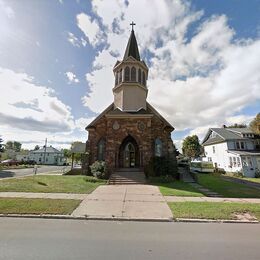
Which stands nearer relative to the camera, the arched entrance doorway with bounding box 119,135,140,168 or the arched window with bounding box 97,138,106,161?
the arched window with bounding box 97,138,106,161

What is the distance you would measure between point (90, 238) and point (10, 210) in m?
4.10

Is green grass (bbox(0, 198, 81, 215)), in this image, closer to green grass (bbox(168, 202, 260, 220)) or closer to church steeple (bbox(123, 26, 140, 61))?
green grass (bbox(168, 202, 260, 220))

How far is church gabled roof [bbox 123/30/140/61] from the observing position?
2244 centimetres

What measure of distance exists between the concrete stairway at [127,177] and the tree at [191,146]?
5269 centimetres

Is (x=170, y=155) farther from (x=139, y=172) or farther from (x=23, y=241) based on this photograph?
(x=23, y=241)

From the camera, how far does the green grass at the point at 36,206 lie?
23.1 ft

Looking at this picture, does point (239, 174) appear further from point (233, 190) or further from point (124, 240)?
point (124, 240)

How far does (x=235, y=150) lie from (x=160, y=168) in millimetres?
18899

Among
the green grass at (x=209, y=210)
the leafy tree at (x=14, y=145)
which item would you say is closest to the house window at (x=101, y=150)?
the green grass at (x=209, y=210)

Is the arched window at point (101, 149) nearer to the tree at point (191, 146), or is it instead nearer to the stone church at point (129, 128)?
the stone church at point (129, 128)

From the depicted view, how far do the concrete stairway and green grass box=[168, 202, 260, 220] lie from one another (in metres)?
6.92

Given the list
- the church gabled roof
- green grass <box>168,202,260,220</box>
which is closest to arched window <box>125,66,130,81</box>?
the church gabled roof

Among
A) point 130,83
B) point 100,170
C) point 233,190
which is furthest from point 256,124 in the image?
point 100,170

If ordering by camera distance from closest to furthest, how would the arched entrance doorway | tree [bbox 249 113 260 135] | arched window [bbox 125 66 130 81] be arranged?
1. the arched entrance doorway
2. arched window [bbox 125 66 130 81]
3. tree [bbox 249 113 260 135]
